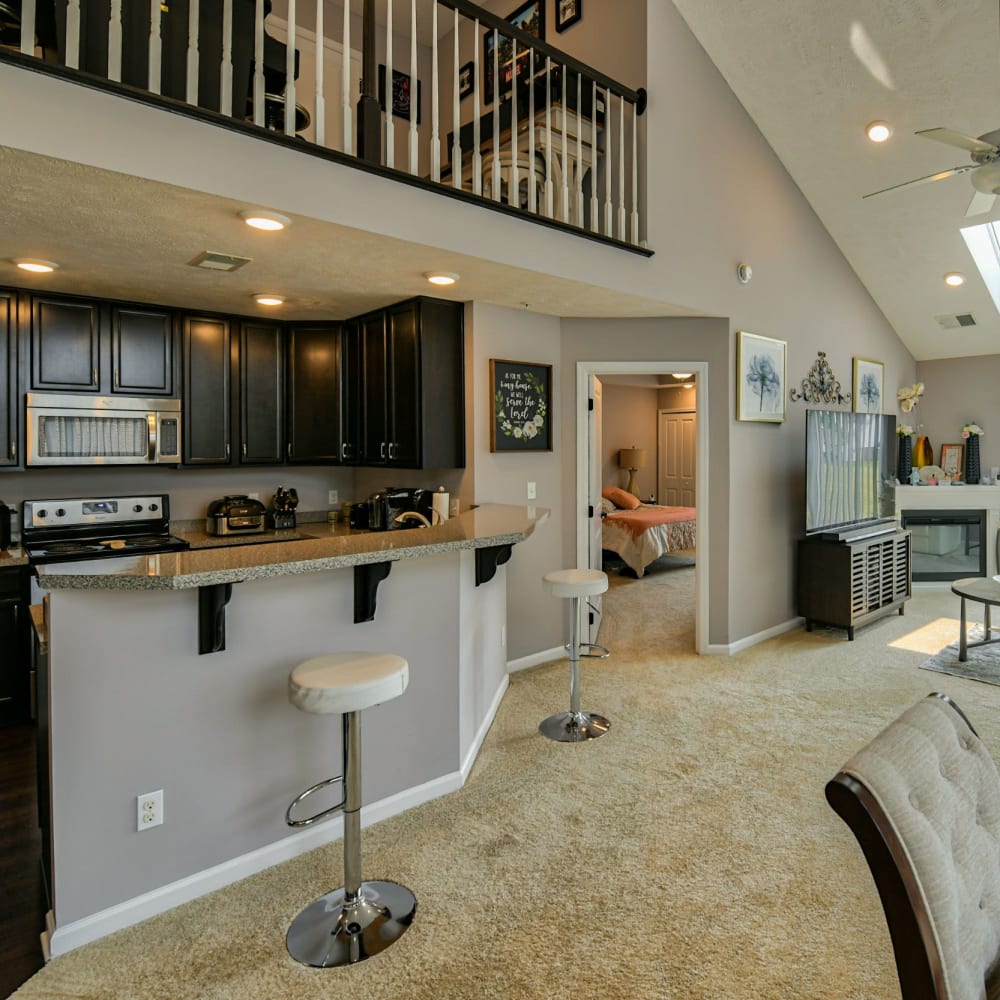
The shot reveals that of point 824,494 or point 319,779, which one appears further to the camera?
point 824,494

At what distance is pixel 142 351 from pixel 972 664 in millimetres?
5713

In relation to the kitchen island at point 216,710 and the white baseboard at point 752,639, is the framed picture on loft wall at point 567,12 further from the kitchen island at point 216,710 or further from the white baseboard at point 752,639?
the white baseboard at point 752,639

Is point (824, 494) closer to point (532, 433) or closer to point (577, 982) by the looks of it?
point (532, 433)

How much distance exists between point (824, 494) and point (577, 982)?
166 inches

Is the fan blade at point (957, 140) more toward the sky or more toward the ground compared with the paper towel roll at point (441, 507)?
more toward the sky

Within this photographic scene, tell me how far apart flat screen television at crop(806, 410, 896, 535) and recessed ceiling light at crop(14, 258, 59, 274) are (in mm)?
4774

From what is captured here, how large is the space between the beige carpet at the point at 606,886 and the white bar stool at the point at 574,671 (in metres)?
0.10

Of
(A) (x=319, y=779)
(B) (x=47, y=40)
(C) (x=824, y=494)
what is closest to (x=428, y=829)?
(A) (x=319, y=779)

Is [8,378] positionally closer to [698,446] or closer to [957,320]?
[698,446]

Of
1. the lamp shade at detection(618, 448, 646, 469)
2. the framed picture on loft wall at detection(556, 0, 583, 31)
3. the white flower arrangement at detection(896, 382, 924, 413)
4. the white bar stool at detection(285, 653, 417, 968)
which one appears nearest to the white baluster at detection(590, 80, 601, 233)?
the framed picture on loft wall at detection(556, 0, 583, 31)

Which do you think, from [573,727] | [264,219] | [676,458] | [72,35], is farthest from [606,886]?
[676,458]

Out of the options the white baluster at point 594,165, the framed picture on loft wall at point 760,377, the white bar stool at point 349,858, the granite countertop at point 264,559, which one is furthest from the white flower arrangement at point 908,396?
the white bar stool at point 349,858

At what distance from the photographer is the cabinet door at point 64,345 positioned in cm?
365

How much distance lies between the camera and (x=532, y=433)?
4.29 m
